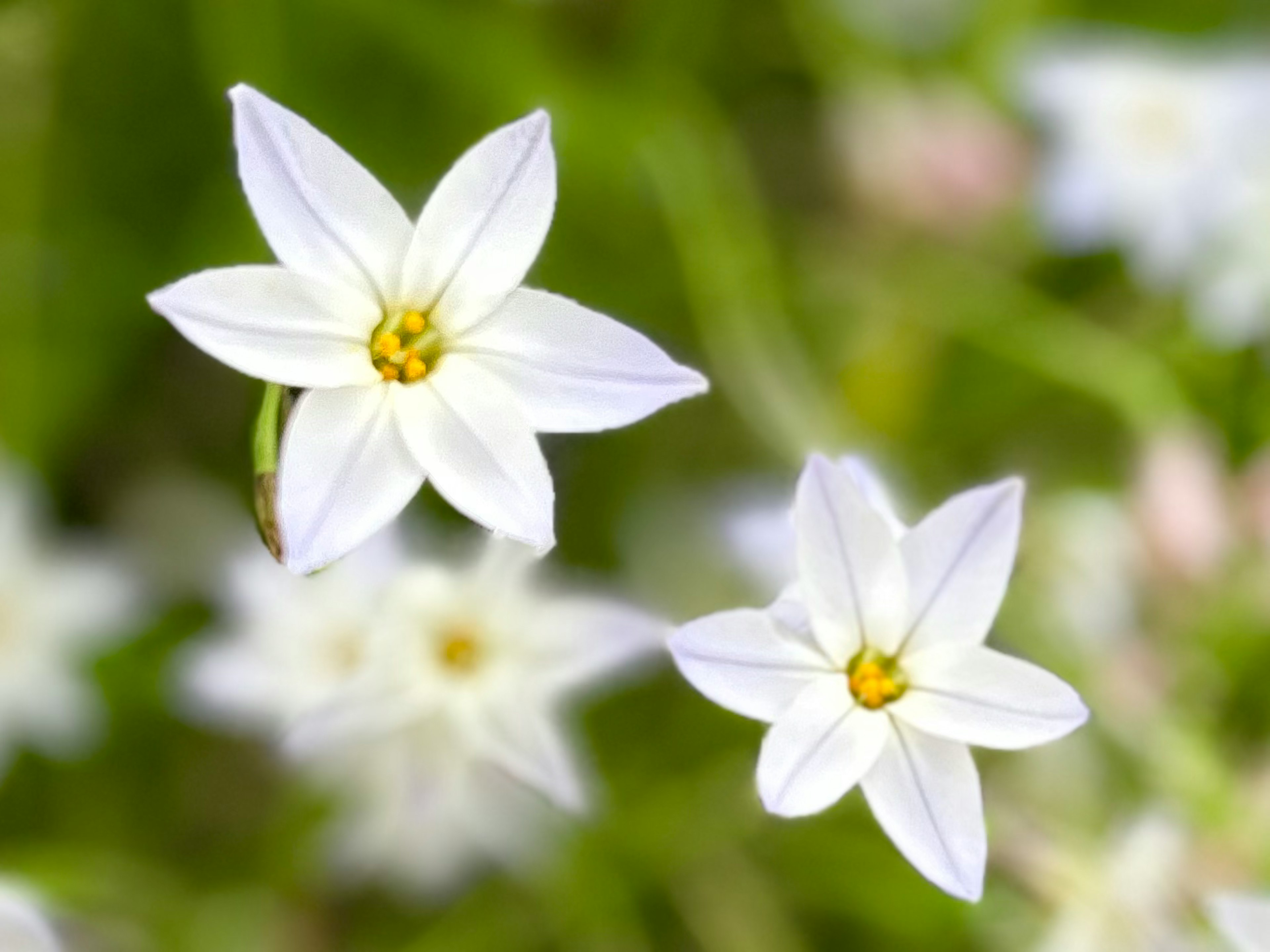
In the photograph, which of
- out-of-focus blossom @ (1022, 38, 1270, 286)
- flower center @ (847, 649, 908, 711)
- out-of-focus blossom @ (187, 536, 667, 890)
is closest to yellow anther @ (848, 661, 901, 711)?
flower center @ (847, 649, 908, 711)

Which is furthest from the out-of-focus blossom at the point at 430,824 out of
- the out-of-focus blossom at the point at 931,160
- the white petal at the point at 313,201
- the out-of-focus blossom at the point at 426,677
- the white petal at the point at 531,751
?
the out-of-focus blossom at the point at 931,160

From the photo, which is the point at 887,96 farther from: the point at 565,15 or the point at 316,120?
the point at 316,120

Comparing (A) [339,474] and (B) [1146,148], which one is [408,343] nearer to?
(A) [339,474]

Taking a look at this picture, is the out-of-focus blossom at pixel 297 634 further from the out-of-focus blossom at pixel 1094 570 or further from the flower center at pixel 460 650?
the out-of-focus blossom at pixel 1094 570

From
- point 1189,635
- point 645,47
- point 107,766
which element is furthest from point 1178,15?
point 107,766

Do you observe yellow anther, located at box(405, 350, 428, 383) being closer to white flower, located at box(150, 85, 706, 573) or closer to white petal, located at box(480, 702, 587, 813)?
white flower, located at box(150, 85, 706, 573)

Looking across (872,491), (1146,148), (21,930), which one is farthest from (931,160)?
(21,930)
